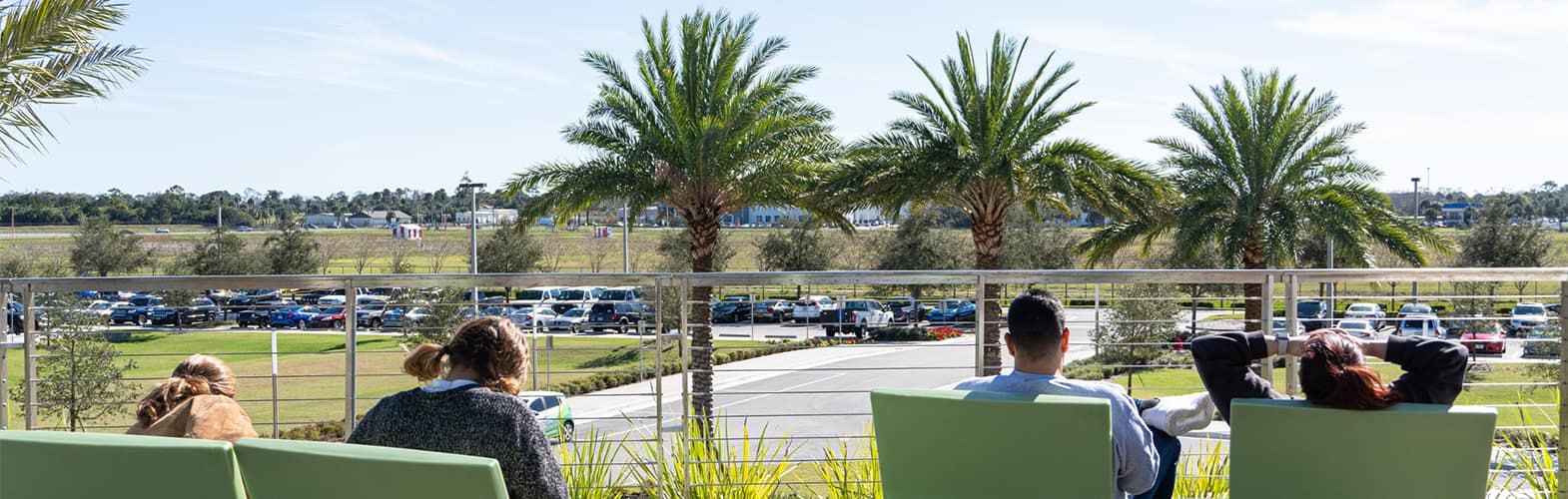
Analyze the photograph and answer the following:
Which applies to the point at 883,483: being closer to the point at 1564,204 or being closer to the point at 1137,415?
the point at 1137,415

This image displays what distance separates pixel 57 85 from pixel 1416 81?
7155 cm

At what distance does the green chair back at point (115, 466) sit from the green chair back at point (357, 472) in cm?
6

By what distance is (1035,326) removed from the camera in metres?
3.07

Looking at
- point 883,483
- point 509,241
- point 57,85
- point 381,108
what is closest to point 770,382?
point 509,241

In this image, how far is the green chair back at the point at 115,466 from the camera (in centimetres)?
242

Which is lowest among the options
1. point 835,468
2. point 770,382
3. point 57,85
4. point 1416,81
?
point 770,382

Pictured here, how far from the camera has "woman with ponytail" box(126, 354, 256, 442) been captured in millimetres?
3418

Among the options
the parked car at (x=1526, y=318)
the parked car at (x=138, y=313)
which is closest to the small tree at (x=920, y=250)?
the parked car at (x=1526, y=318)

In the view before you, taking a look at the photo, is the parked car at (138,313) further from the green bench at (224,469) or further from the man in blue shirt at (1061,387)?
the man in blue shirt at (1061,387)

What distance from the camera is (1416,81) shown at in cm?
6512

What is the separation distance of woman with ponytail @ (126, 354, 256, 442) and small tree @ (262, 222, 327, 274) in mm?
49994

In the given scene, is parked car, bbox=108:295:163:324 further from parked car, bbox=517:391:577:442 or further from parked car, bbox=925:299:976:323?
parked car, bbox=517:391:577:442

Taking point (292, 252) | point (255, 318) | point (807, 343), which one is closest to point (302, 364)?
point (255, 318)

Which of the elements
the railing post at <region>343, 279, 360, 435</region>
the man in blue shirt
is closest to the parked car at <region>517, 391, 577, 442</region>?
the railing post at <region>343, 279, 360, 435</region>
